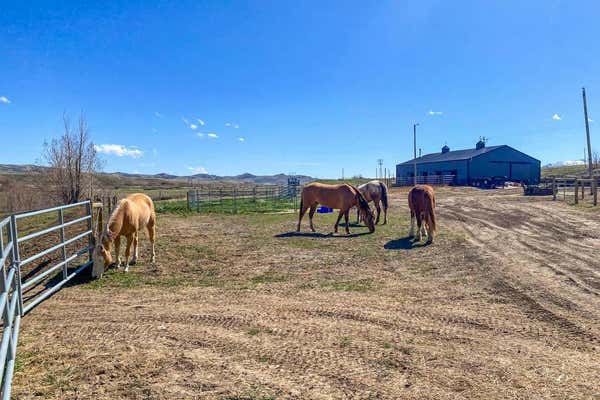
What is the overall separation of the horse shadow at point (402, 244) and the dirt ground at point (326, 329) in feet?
3.35

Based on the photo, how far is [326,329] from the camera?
386 centimetres

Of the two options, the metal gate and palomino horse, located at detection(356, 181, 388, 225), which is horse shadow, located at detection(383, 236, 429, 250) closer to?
palomino horse, located at detection(356, 181, 388, 225)

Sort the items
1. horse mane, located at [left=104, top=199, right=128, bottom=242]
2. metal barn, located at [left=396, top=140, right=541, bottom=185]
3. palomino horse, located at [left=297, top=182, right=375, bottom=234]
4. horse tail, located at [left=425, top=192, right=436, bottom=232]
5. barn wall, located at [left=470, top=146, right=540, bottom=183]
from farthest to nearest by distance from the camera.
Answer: barn wall, located at [left=470, top=146, right=540, bottom=183] → metal barn, located at [left=396, top=140, right=541, bottom=185] → palomino horse, located at [left=297, top=182, right=375, bottom=234] → horse tail, located at [left=425, top=192, right=436, bottom=232] → horse mane, located at [left=104, top=199, right=128, bottom=242]

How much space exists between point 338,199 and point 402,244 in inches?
113

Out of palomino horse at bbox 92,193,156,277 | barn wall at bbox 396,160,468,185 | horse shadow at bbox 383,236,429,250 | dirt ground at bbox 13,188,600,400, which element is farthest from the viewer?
barn wall at bbox 396,160,468,185

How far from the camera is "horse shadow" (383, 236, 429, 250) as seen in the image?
335 inches

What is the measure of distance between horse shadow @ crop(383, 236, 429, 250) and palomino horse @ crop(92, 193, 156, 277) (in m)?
5.35

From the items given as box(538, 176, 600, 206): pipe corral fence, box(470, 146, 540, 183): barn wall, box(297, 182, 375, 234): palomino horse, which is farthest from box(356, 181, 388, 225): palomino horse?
box(470, 146, 540, 183): barn wall

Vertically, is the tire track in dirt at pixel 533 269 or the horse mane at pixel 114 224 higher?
the horse mane at pixel 114 224

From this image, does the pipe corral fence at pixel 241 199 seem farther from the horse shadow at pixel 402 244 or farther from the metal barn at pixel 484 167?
the metal barn at pixel 484 167

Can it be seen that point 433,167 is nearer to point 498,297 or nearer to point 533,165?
point 533,165

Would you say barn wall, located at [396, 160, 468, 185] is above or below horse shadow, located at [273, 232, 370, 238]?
above

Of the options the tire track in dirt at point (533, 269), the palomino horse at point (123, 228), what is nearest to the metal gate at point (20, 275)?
the palomino horse at point (123, 228)

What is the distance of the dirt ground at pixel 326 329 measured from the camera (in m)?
2.80
